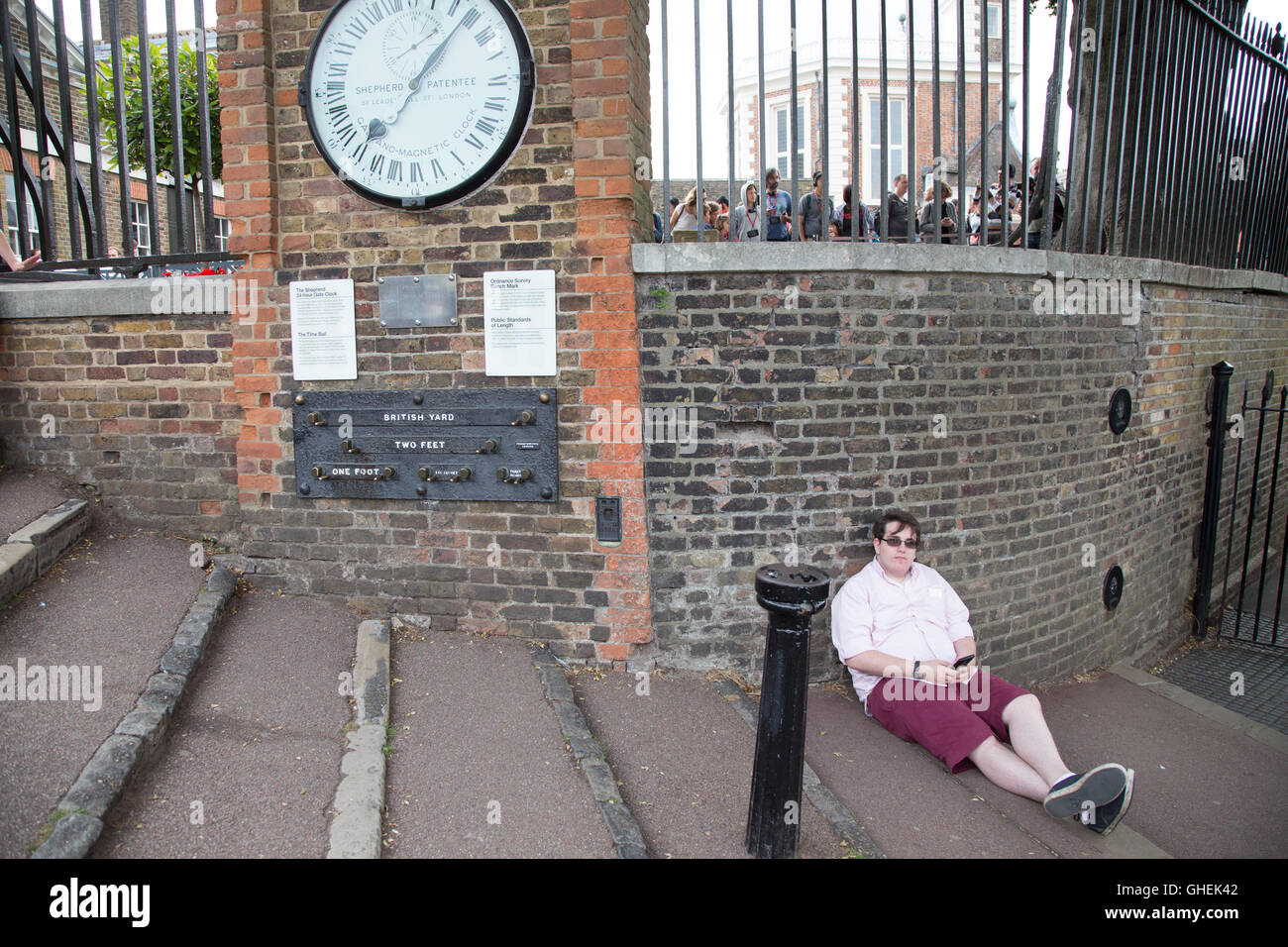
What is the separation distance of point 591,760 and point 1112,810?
2.23m

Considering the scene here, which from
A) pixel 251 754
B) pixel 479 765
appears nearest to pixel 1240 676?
pixel 479 765

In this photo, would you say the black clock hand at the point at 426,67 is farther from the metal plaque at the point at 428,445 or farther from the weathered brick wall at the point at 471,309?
the metal plaque at the point at 428,445

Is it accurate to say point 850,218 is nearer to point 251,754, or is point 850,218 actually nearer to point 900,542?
point 900,542

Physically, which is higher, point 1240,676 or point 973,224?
point 973,224

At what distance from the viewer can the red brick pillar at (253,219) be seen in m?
4.37

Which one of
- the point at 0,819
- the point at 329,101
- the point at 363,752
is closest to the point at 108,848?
the point at 0,819

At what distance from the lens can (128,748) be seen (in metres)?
2.99

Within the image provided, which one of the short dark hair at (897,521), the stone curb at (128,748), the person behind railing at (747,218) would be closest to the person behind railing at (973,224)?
the person behind railing at (747,218)

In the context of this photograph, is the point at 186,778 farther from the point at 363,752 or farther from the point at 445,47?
the point at 445,47

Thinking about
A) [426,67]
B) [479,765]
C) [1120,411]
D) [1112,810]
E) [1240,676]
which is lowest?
[1240,676]

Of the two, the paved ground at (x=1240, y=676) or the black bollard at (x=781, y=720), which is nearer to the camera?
the black bollard at (x=781, y=720)

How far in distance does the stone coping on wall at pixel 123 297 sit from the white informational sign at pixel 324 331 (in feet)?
1.14

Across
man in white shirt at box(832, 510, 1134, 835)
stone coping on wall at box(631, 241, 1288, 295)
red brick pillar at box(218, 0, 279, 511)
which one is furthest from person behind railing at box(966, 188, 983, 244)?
red brick pillar at box(218, 0, 279, 511)

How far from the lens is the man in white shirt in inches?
145
